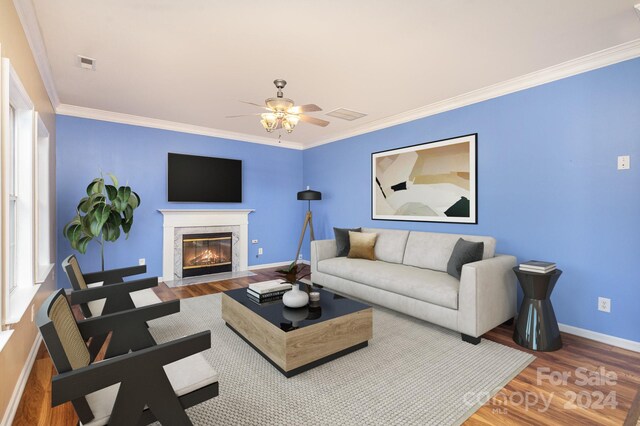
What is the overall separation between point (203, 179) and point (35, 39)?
3.07 m

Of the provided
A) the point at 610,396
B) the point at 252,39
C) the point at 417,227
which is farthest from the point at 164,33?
the point at 610,396

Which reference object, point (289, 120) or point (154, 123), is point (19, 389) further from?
point (154, 123)

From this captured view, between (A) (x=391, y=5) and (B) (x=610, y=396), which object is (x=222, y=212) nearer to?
(A) (x=391, y=5)

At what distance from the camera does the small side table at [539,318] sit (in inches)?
106

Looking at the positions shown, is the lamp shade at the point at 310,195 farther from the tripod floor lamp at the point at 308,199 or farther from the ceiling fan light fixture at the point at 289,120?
the ceiling fan light fixture at the point at 289,120

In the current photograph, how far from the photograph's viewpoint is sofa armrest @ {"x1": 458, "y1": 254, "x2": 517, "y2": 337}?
2753 millimetres

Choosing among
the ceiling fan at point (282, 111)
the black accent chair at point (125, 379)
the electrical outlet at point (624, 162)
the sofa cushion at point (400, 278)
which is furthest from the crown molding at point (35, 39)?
the electrical outlet at point (624, 162)

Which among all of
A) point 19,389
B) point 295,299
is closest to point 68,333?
point 19,389

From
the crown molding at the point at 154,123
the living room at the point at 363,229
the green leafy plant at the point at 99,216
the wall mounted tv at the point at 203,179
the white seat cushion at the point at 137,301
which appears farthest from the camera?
the wall mounted tv at the point at 203,179

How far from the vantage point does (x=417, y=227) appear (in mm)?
4496

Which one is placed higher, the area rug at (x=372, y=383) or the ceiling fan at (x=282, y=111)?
the ceiling fan at (x=282, y=111)

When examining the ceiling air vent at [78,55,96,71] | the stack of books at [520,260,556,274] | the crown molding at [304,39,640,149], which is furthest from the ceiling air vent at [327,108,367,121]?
the stack of books at [520,260,556,274]

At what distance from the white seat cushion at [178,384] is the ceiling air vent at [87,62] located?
297 cm

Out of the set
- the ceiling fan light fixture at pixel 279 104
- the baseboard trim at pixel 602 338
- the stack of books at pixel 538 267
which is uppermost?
the ceiling fan light fixture at pixel 279 104
